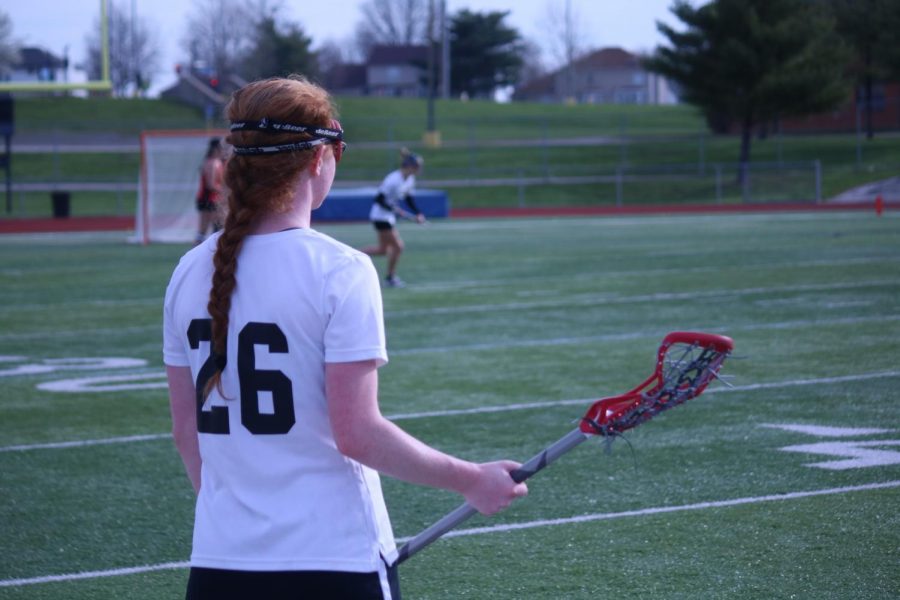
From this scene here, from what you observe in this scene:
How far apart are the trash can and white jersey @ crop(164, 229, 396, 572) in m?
35.6

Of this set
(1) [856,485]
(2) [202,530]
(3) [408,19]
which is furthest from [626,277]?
(3) [408,19]

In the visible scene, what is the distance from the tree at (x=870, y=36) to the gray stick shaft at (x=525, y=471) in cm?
4930

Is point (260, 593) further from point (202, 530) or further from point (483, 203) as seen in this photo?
point (483, 203)

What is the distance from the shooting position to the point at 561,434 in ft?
23.9

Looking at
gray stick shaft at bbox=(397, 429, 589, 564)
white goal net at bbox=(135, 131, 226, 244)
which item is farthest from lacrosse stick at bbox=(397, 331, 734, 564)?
white goal net at bbox=(135, 131, 226, 244)

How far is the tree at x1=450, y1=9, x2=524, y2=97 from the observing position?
87688 millimetres

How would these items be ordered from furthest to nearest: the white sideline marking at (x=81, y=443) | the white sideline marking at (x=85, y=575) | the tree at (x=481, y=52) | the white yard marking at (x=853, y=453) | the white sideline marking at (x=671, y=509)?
the tree at (x=481, y=52), the white sideline marking at (x=81, y=443), the white yard marking at (x=853, y=453), the white sideline marking at (x=671, y=509), the white sideline marking at (x=85, y=575)

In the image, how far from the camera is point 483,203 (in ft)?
141

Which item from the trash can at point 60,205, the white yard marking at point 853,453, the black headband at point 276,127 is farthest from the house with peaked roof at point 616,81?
the black headband at point 276,127

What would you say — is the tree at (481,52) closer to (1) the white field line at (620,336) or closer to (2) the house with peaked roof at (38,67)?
(2) the house with peaked roof at (38,67)

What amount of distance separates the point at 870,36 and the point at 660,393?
53121 mm

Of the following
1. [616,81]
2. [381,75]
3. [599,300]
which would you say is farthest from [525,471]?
[616,81]

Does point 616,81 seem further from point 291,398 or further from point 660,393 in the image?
point 291,398

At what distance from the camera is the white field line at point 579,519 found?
497cm
